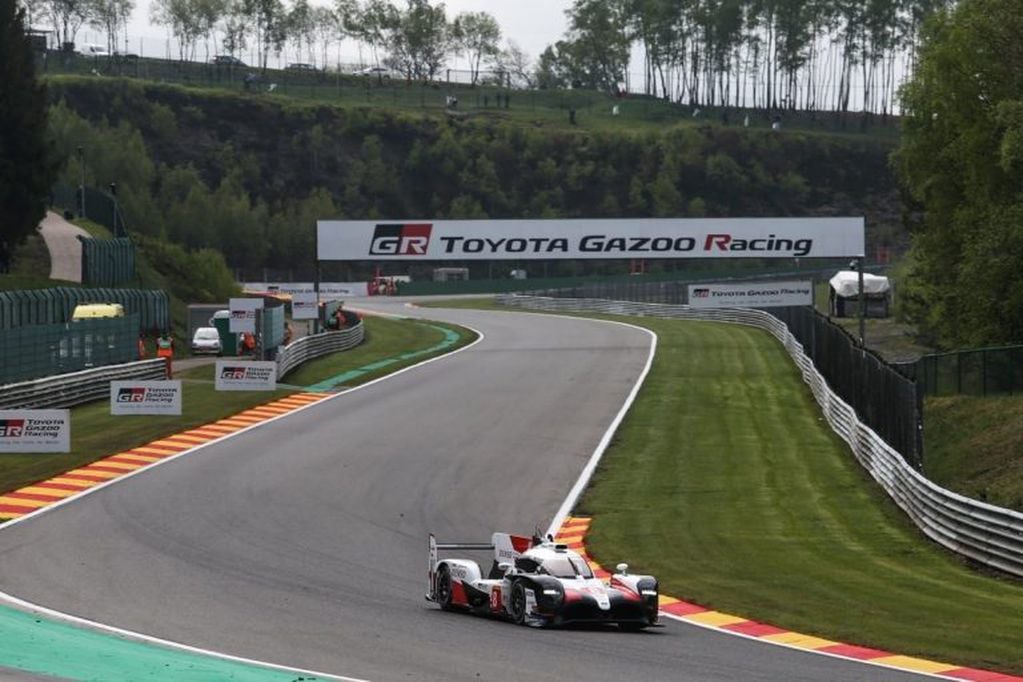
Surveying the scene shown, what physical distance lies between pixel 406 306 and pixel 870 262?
52.6m

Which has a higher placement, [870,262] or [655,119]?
[655,119]

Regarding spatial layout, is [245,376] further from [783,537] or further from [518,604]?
[518,604]

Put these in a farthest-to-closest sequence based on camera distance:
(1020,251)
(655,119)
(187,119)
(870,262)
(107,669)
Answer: (655,119) → (187,119) → (870,262) → (1020,251) → (107,669)

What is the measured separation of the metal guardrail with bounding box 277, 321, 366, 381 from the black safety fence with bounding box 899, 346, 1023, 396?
20.6 metres

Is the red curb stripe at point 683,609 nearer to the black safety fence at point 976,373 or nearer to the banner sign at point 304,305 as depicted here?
the black safety fence at point 976,373

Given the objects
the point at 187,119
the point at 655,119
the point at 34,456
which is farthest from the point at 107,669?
the point at 655,119

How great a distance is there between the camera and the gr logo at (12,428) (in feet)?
107

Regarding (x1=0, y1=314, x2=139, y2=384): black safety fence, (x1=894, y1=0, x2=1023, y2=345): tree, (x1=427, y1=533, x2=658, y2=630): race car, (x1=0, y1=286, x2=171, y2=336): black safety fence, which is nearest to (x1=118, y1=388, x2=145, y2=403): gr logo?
(x1=0, y1=314, x2=139, y2=384): black safety fence

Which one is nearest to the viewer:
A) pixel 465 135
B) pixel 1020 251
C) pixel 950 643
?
pixel 950 643

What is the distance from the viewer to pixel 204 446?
115ft

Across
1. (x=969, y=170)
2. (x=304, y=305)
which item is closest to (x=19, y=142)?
(x=304, y=305)

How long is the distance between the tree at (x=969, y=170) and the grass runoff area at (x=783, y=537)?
1291 centimetres

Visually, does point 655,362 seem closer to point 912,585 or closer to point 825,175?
point 912,585

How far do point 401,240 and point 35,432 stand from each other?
1224 inches
